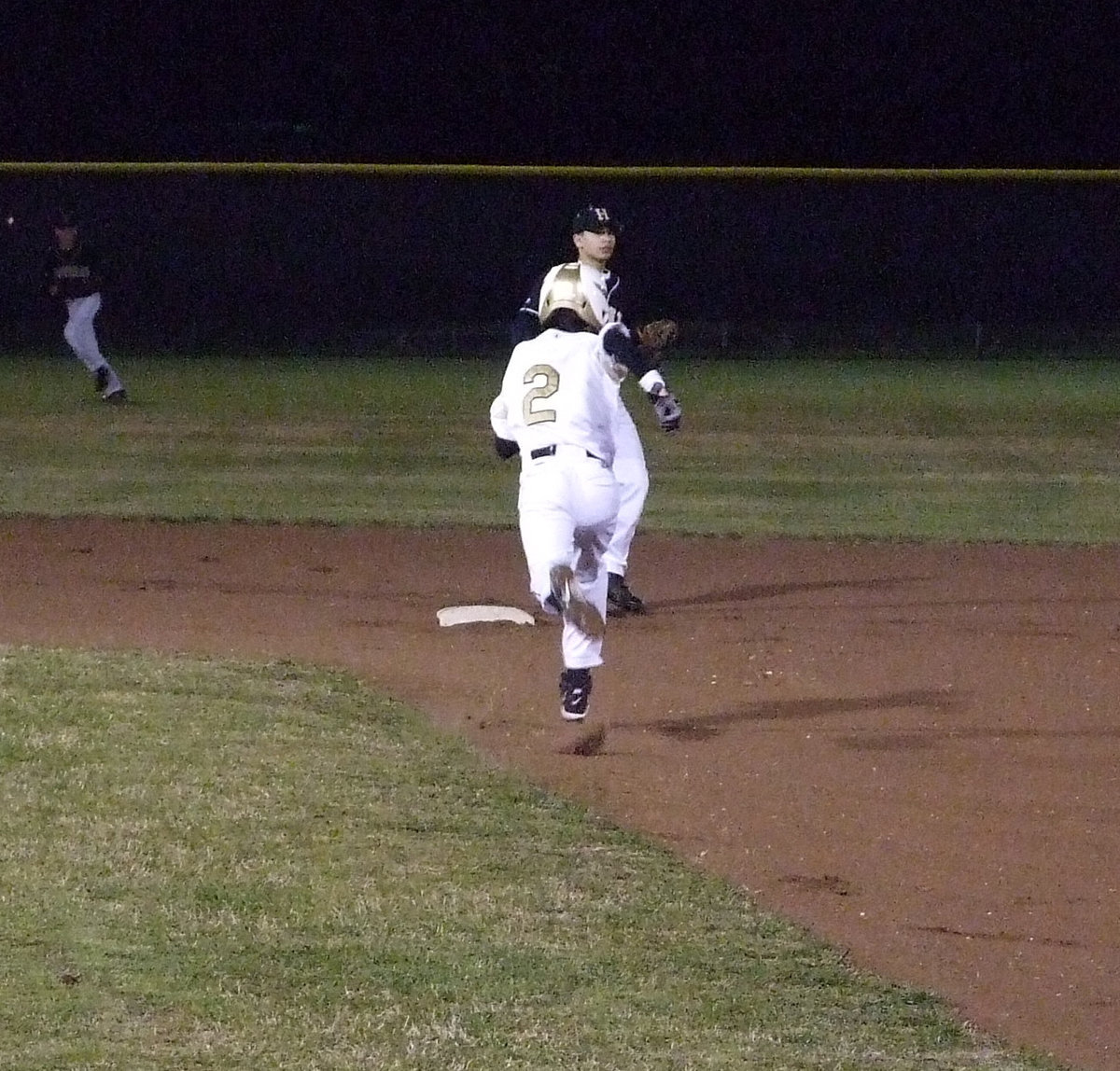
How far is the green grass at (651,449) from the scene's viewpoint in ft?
42.3

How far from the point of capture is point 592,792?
6301 millimetres

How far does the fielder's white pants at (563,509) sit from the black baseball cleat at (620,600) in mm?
2573

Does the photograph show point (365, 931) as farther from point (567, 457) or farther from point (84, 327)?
point (84, 327)

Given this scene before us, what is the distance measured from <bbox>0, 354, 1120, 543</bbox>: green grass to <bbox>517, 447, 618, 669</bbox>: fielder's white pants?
5.43 m

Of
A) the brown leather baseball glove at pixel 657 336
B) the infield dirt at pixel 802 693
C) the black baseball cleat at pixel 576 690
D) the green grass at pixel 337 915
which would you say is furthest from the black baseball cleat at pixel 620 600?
the black baseball cleat at pixel 576 690

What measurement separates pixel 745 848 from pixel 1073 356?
2064cm

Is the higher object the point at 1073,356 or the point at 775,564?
the point at 1073,356

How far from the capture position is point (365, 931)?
4.84 m

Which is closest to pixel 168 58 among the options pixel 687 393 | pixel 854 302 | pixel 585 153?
pixel 585 153

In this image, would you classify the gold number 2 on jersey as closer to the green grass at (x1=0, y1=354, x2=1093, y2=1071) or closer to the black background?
the green grass at (x1=0, y1=354, x2=1093, y2=1071)

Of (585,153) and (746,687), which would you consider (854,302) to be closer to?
(585,153)

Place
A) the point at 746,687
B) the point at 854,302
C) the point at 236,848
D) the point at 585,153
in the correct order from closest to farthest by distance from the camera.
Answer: the point at 236,848 → the point at 746,687 → the point at 854,302 → the point at 585,153

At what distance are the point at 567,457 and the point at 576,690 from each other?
857 millimetres

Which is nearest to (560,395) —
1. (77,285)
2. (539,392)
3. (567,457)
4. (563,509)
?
(539,392)
